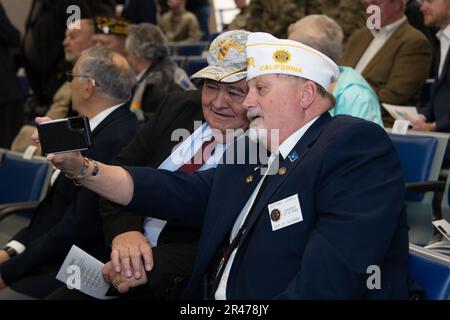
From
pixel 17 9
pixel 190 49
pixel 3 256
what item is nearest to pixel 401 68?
pixel 3 256

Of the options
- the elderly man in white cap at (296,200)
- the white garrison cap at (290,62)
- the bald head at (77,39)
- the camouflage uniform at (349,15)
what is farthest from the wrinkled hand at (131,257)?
the camouflage uniform at (349,15)

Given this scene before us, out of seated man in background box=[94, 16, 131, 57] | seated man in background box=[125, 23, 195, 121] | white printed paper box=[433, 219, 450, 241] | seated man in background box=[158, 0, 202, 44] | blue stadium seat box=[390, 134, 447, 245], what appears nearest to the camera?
white printed paper box=[433, 219, 450, 241]

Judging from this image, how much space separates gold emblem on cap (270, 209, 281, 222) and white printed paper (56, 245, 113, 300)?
0.86 m

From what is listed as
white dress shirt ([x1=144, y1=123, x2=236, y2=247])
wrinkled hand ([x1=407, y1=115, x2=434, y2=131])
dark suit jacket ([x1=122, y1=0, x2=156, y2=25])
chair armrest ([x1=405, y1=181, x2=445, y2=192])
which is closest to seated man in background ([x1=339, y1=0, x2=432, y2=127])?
wrinkled hand ([x1=407, y1=115, x2=434, y2=131])

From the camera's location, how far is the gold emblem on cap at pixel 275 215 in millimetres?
1997

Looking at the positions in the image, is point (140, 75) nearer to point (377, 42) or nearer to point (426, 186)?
point (377, 42)

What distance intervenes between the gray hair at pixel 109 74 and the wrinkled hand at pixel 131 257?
1.12 m

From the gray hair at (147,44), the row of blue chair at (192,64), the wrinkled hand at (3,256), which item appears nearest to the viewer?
the wrinkled hand at (3,256)

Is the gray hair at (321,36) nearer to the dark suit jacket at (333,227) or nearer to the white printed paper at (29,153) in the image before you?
the dark suit jacket at (333,227)

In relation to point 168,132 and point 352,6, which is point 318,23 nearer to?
point 168,132

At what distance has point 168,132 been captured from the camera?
9.61ft

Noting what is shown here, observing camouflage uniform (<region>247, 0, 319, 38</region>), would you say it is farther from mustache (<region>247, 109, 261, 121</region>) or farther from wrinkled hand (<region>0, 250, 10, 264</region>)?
mustache (<region>247, 109, 261, 121</region>)

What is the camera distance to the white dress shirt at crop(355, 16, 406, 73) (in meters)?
4.88
